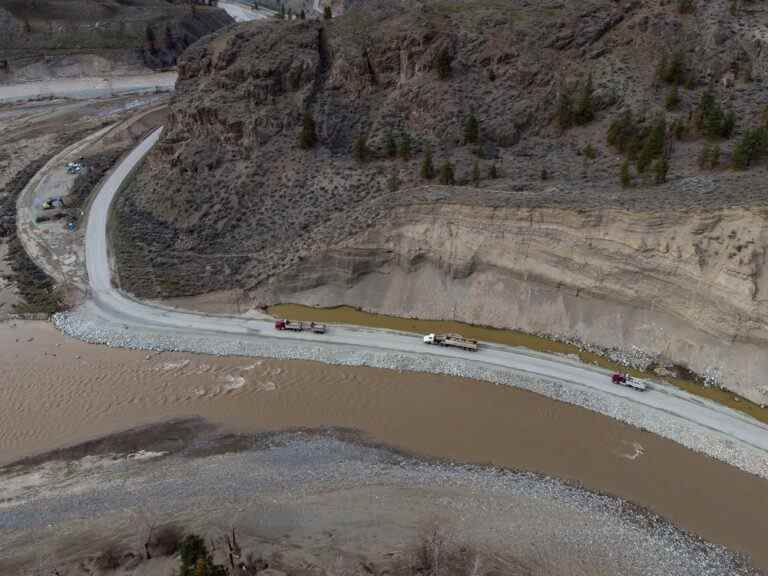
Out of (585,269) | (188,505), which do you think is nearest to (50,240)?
(188,505)

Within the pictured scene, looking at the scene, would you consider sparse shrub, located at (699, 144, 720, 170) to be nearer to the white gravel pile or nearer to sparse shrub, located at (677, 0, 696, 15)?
sparse shrub, located at (677, 0, 696, 15)

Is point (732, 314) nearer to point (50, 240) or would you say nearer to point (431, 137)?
point (431, 137)

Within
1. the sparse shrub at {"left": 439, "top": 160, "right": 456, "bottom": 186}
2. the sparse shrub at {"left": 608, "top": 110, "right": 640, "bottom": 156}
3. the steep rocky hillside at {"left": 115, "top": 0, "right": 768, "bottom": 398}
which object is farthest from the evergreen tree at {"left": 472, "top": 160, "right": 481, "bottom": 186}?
the sparse shrub at {"left": 608, "top": 110, "right": 640, "bottom": 156}

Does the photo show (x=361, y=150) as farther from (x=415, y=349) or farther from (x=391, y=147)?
(x=415, y=349)

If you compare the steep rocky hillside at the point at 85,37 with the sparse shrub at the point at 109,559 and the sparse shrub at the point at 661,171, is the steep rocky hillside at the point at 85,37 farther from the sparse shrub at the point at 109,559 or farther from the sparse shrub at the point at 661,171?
the sparse shrub at the point at 109,559

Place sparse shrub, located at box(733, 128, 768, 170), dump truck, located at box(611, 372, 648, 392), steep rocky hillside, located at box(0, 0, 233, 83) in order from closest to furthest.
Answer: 1. dump truck, located at box(611, 372, 648, 392)
2. sparse shrub, located at box(733, 128, 768, 170)
3. steep rocky hillside, located at box(0, 0, 233, 83)
